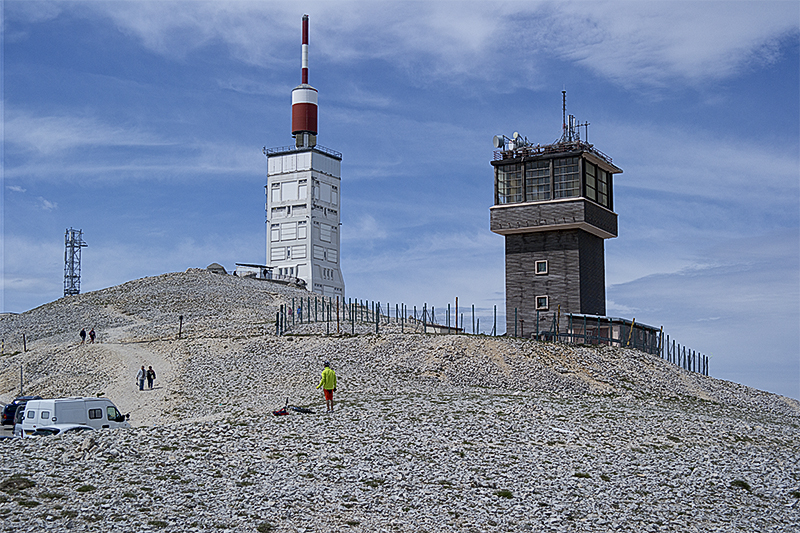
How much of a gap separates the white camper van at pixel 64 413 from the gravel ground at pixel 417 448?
10.2 feet

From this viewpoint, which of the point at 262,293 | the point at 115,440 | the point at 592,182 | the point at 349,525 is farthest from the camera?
the point at 262,293

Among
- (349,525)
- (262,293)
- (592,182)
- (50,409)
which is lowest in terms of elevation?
(349,525)

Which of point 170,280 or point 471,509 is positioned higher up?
point 170,280

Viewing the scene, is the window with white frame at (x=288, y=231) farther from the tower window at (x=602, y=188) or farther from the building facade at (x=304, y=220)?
the tower window at (x=602, y=188)

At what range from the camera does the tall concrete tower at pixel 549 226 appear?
187 feet

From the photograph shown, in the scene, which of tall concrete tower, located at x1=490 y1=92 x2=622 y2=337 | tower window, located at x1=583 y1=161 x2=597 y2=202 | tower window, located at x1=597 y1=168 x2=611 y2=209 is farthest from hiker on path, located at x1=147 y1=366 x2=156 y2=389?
tower window, located at x1=597 y1=168 x2=611 y2=209

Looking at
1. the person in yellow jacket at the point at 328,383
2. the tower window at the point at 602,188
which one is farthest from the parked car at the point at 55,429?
the tower window at the point at 602,188

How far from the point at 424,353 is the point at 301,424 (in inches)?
681

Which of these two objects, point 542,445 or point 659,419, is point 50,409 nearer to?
point 542,445

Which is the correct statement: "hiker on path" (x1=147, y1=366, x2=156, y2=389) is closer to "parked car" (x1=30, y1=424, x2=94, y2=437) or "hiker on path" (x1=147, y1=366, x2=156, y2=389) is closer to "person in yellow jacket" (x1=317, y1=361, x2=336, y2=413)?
"parked car" (x1=30, y1=424, x2=94, y2=437)

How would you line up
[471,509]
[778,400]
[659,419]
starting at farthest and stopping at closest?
[778,400], [659,419], [471,509]

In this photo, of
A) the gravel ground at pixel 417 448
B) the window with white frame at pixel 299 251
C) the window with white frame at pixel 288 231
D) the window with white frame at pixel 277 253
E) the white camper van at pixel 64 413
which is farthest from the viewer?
the window with white frame at pixel 277 253

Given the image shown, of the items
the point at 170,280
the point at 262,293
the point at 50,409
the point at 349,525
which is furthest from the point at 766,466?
the point at 170,280

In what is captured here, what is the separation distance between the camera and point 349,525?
19.6 metres
